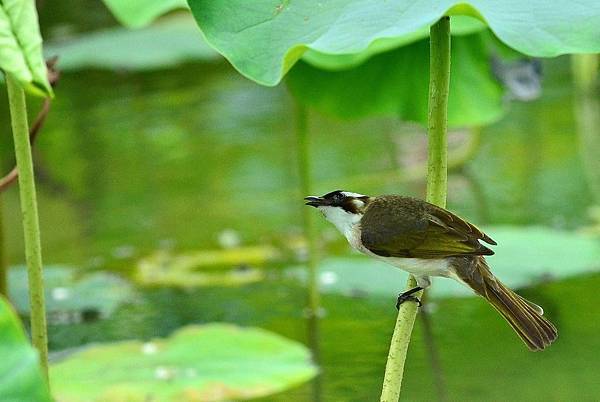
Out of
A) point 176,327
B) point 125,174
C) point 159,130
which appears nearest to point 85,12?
point 159,130

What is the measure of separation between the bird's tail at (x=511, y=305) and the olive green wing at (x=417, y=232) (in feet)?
0.09

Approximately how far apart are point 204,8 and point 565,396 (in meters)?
1.55

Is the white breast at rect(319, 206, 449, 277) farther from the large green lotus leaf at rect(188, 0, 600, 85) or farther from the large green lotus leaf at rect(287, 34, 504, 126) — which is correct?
the large green lotus leaf at rect(287, 34, 504, 126)

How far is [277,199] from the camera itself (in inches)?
194

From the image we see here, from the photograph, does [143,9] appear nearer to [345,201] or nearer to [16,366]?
[345,201]

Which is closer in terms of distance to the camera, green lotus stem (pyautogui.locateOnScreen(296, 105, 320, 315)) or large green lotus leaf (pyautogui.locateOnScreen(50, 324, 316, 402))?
large green lotus leaf (pyautogui.locateOnScreen(50, 324, 316, 402))

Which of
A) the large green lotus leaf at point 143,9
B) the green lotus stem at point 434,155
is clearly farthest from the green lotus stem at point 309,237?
the green lotus stem at point 434,155

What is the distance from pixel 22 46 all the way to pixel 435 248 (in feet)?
2.06

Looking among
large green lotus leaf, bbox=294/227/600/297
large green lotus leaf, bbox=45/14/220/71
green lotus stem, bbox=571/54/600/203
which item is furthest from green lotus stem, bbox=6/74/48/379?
large green lotus leaf, bbox=45/14/220/71

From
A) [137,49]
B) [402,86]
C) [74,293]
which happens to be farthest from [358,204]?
[137,49]

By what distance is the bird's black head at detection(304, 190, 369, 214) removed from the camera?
177 centimetres

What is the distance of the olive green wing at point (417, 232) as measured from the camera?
1663 millimetres

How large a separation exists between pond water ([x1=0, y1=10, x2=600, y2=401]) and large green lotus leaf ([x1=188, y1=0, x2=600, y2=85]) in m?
1.37

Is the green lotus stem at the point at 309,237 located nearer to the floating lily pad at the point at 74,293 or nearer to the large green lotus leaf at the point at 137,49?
the floating lily pad at the point at 74,293
